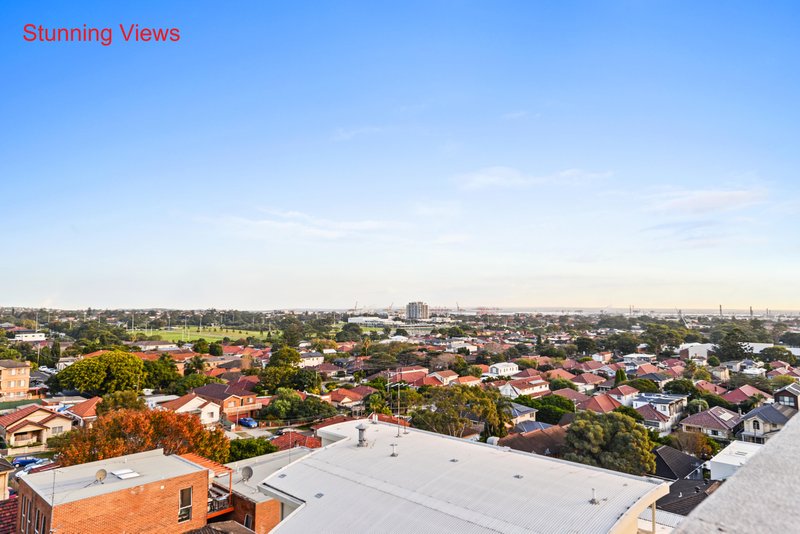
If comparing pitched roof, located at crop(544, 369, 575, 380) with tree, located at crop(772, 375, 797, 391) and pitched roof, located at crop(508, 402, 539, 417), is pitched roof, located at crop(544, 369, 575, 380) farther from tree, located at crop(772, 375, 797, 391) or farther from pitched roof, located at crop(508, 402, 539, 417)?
pitched roof, located at crop(508, 402, 539, 417)

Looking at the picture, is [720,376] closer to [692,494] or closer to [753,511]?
[692,494]

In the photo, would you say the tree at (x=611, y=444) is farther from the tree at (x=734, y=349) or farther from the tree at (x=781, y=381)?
the tree at (x=734, y=349)

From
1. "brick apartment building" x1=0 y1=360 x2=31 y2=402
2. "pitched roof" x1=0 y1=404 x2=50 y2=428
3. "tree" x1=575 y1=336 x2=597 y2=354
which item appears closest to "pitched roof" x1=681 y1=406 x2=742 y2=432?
"pitched roof" x1=0 y1=404 x2=50 y2=428

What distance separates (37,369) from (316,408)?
24031 mm

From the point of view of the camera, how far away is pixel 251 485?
10914 millimetres

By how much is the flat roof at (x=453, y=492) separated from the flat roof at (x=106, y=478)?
5.83 ft

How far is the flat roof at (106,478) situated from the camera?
760cm

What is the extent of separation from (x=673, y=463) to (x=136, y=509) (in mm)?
15503

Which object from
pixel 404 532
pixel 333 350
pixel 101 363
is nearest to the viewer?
pixel 404 532

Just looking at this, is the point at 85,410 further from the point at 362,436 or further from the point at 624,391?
the point at 624,391

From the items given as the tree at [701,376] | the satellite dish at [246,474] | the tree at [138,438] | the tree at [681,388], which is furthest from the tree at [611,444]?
the tree at [701,376]

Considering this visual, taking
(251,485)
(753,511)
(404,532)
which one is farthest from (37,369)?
(753,511)

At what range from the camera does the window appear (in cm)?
848

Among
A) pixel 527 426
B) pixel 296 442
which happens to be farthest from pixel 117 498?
pixel 527 426
